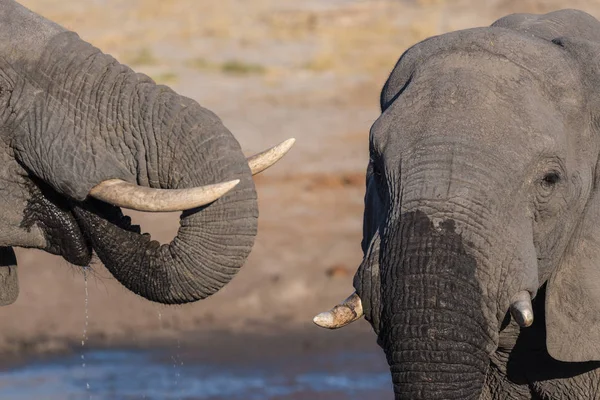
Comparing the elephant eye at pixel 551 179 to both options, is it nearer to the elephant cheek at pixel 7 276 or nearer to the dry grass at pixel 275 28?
the elephant cheek at pixel 7 276

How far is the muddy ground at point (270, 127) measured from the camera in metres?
10.8

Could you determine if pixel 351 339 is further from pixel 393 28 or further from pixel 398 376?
pixel 393 28

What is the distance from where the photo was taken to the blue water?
9.49m

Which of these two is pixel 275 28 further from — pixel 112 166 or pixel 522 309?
pixel 522 309

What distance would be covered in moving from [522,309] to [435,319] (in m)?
0.33

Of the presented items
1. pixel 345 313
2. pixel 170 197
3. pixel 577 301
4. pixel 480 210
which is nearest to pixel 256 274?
pixel 170 197

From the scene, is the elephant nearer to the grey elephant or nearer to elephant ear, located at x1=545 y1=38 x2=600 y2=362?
the grey elephant

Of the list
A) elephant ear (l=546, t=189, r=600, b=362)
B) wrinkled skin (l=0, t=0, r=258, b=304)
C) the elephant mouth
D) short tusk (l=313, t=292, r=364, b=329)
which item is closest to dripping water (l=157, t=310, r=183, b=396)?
the elephant mouth

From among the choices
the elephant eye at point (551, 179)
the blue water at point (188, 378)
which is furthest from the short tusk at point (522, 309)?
the blue water at point (188, 378)

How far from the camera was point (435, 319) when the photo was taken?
14.6 ft

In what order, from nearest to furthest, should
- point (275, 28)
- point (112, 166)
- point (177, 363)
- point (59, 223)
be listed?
point (112, 166) < point (59, 223) < point (177, 363) < point (275, 28)

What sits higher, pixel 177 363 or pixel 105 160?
pixel 105 160

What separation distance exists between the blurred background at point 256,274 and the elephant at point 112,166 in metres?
0.52

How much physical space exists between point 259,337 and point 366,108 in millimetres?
5791
